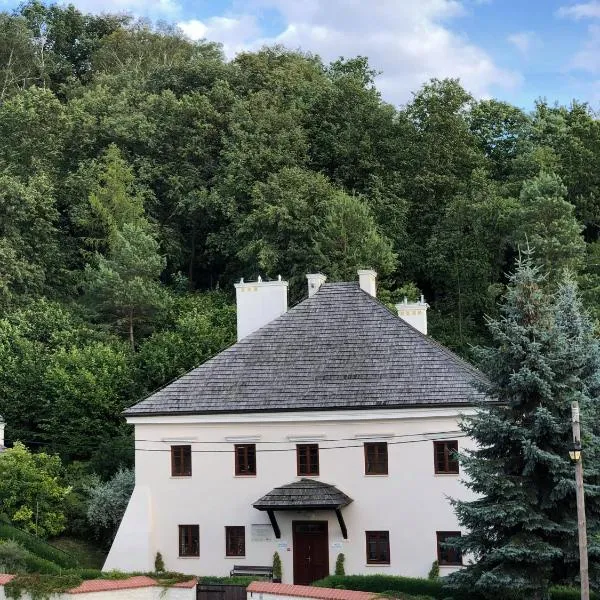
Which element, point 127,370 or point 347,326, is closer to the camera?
point 347,326

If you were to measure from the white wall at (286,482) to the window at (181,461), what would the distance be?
185 millimetres

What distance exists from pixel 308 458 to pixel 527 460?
10.4m

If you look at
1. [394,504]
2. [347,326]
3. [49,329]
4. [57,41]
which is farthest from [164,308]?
[57,41]

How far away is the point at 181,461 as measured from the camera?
35.7 meters

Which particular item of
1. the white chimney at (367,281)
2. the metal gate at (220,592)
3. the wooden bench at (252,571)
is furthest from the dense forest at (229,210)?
the metal gate at (220,592)

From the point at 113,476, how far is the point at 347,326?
→ 11.4 metres

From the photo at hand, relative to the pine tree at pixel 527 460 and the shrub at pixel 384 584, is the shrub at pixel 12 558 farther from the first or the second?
the pine tree at pixel 527 460

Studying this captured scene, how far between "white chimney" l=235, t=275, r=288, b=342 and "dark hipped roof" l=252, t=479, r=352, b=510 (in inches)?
286

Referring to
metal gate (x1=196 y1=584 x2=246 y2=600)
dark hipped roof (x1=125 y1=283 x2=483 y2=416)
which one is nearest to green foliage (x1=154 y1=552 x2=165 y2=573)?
dark hipped roof (x1=125 y1=283 x2=483 y2=416)

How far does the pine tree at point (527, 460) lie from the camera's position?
2516 centimetres

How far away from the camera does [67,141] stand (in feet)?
218

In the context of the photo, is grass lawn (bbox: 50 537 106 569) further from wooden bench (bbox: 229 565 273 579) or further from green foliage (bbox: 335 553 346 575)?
green foliage (bbox: 335 553 346 575)

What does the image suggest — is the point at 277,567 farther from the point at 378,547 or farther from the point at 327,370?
the point at 327,370

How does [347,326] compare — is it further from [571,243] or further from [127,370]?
[571,243]
